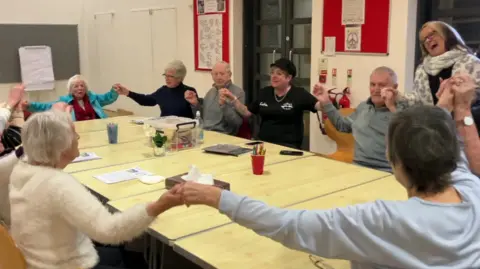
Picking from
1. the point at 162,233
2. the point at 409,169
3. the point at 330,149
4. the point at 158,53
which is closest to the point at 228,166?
the point at 162,233

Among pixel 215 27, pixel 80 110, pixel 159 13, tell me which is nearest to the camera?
pixel 80 110

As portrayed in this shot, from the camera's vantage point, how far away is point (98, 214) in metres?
1.74

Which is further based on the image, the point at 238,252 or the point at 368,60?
the point at 368,60

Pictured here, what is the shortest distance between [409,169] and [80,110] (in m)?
4.26

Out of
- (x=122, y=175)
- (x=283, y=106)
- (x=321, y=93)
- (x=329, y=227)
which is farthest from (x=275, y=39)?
(x=329, y=227)

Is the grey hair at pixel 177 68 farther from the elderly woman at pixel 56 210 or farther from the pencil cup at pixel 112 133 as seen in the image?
the elderly woman at pixel 56 210

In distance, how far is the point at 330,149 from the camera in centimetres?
509

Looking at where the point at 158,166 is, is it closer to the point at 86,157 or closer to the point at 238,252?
the point at 86,157

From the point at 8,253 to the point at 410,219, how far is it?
1.35 meters

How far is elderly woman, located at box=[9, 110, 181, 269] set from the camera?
1.75m

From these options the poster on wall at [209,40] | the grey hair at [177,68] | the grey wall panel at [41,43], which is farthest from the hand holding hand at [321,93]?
the grey wall panel at [41,43]

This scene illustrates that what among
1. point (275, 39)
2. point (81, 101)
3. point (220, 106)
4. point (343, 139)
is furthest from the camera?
point (275, 39)

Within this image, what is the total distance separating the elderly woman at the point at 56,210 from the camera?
1.75 meters

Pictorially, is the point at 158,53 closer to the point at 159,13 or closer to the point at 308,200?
the point at 159,13
